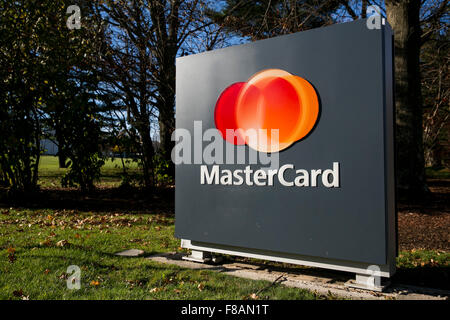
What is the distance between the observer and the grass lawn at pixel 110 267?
4156mm

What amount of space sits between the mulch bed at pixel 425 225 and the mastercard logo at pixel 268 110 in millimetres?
3294

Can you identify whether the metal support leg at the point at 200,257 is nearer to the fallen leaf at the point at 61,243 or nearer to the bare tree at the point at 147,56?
the fallen leaf at the point at 61,243

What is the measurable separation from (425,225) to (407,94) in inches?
142

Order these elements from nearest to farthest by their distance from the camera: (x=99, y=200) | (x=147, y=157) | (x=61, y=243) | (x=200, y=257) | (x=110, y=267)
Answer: (x=110, y=267), (x=200, y=257), (x=61, y=243), (x=99, y=200), (x=147, y=157)

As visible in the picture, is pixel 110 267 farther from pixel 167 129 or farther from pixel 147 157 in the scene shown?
pixel 167 129

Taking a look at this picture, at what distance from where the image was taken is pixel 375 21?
4230mm

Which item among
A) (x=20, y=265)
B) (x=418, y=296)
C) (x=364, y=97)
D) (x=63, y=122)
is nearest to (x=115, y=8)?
(x=63, y=122)

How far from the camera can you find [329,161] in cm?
445

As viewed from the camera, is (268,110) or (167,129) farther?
(167,129)

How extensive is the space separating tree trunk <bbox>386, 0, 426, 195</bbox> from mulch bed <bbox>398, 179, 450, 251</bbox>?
62 cm

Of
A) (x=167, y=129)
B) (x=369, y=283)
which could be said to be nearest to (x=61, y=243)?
(x=369, y=283)

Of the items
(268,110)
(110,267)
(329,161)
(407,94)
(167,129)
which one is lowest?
(110,267)

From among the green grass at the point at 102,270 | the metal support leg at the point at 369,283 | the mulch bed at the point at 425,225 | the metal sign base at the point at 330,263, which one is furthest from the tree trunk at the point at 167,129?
the metal support leg at the point at 369,283
